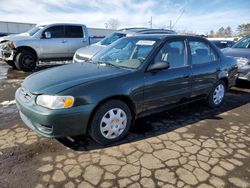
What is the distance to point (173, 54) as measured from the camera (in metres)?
4.30

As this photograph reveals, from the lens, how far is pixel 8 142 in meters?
3.60

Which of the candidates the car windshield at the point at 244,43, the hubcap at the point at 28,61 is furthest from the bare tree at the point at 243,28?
the hubcap at the point at 28,61

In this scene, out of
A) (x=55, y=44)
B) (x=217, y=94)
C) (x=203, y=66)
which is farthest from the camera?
(x=55, y=44)

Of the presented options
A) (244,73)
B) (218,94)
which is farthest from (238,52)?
(218,94)

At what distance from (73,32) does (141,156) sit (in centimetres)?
838

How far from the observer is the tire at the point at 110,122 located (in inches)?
133

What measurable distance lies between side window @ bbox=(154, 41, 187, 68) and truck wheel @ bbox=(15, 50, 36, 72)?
6.85 metres

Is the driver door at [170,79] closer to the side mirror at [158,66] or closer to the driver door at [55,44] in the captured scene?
the side mirror at [158,66]

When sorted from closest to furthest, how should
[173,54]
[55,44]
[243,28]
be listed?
[173,54] < [55,44] < [243,28]

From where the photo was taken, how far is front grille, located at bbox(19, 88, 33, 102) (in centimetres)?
334

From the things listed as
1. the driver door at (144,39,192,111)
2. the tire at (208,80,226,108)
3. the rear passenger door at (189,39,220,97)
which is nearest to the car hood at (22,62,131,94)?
the driver door at (144,39,192,111)

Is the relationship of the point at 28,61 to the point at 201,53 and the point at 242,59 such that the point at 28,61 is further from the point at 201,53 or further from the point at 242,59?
the point at 242,59

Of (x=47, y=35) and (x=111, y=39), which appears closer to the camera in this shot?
(x=111, y=39)

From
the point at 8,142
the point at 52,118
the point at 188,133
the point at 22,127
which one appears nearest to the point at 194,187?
the point at 188,133
